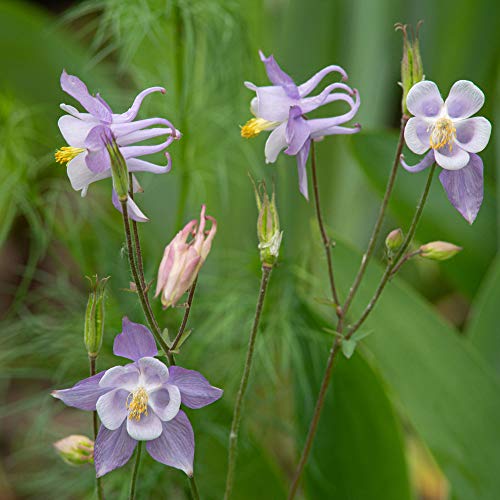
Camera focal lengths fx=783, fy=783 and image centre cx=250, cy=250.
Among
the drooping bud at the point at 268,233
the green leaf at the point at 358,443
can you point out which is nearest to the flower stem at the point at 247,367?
the drooping bud at the point at 268,233

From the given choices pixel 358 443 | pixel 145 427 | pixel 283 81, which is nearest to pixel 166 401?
pixel 145 427

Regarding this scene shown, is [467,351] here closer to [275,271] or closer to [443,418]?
[443,418]

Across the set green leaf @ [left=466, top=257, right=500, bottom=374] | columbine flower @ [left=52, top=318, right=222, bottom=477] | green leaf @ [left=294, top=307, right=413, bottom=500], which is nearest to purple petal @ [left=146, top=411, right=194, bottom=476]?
columbine flower @ [left=52, top=318, right=222, bottom=477]

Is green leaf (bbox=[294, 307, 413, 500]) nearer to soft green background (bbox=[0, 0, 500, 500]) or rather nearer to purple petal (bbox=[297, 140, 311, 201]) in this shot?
soft green background (bbox=[0, 0, 500, 500])

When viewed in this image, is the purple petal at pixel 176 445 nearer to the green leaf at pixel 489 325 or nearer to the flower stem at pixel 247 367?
the flower stem at pixel 247 367

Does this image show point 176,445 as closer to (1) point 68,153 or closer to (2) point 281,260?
(1) point 68,153
